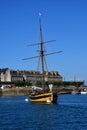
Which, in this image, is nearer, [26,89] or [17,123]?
[17,123]

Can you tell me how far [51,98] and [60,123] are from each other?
1555 inches

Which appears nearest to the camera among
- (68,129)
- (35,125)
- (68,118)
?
(68,129)

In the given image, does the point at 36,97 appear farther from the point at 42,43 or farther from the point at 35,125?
the point at 35,125

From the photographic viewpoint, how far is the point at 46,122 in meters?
48.9

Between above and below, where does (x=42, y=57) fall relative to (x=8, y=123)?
above

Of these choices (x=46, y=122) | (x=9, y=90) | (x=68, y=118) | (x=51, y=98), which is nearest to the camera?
(x=46, y=122)

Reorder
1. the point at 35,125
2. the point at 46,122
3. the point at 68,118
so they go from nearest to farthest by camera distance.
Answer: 1. the point at 35,125
2. the point at 46,122
3. the point at 68,118

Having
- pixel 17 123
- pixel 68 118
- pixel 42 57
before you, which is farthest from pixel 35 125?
pixel 42 57

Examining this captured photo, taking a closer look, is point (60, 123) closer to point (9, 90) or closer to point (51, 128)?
point (51, 128)

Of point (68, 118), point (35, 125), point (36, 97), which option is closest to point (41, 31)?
point (36, 97)

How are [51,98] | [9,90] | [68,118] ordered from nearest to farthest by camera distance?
[68,118]
[51,98]
[9,90]

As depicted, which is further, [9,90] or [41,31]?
[9,90]

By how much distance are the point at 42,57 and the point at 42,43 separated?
2808 mm

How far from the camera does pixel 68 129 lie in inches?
1688
